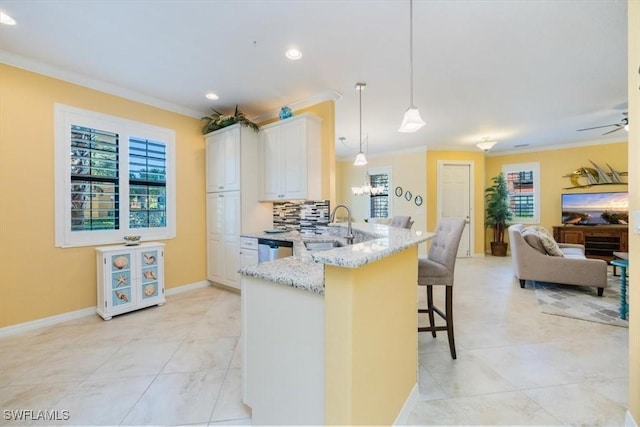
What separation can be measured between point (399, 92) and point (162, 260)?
3.76m

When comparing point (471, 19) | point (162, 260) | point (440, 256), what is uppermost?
point (471, 19)

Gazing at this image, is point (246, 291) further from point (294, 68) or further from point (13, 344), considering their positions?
point (13, 344)

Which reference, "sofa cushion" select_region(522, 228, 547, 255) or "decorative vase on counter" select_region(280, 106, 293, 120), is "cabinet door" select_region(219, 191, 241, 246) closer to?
"decorative vase on counter" select_region(280, 106, 293, 120)

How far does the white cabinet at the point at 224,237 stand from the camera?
384 centimetres

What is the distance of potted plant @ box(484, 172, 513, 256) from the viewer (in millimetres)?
6555

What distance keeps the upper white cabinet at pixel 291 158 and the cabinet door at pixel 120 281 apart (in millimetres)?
1866

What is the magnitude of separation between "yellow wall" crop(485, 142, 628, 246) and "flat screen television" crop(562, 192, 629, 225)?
8.3 inches

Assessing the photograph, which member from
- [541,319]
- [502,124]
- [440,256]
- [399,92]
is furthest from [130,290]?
[502,124]

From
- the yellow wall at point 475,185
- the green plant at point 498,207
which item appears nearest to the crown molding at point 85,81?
the yellow wall at point 475,185

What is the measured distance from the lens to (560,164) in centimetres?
626

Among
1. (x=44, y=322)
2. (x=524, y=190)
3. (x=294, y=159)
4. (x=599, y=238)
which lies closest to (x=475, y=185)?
(x=524, y=190)

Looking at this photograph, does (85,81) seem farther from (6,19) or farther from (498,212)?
(498,212)

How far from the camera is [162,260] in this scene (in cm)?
347

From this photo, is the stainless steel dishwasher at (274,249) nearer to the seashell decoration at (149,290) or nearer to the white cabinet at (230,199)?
the white cabinet at (230,199)
